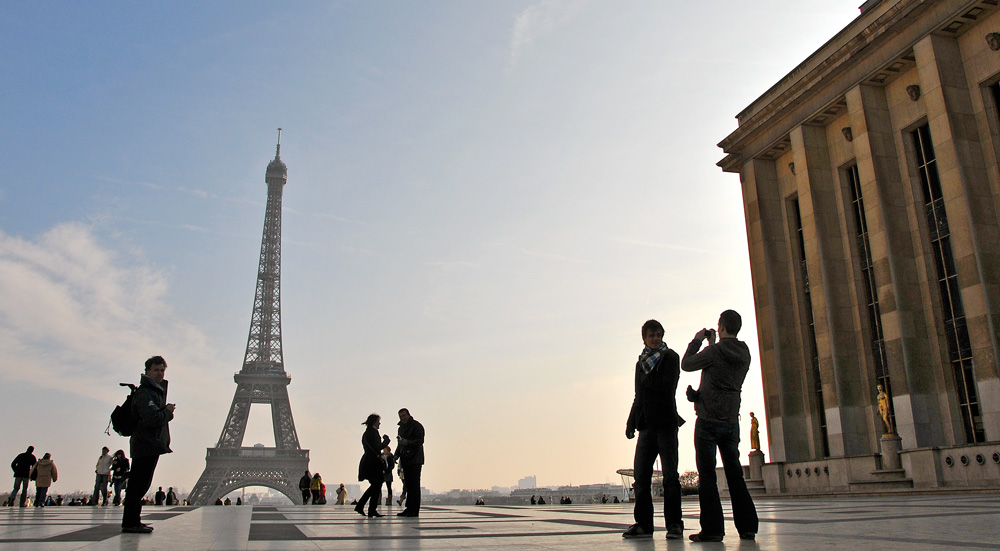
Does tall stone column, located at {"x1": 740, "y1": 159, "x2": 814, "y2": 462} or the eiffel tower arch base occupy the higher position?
tall stone column, located at {"x1": 740, "y1": 159, "x2": 814, "y2": 462}

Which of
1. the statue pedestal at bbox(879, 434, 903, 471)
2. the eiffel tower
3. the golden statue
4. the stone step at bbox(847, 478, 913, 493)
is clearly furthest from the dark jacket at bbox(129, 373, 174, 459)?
the eiffel tower

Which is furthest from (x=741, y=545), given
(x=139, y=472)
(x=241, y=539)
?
(x=139, y=472)

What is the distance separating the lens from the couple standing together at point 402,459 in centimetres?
1214

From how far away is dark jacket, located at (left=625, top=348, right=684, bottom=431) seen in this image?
6840 millimetres

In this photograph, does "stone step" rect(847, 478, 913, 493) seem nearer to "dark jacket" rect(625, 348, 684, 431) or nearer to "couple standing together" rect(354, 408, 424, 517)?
"couple standing together" rect(354, 408, 424, 517)

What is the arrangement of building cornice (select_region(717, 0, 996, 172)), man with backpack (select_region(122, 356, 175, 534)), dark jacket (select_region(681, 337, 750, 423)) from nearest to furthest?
1. dark jacket (select_region(681, 337, 750, 423))
2. man with backpack (select_region(122, 356, 175, 534))
3. building cornice (select_region(717, 0, 996, 172))

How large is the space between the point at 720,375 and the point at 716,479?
97cm

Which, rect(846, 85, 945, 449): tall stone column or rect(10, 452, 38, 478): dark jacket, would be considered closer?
rect(10, 452, 38, 478): dark jacket

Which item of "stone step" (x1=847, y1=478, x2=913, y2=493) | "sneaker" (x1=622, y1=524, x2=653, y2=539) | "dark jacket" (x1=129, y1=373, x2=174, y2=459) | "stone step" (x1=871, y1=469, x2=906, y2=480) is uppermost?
"dark jacket" (x1=129, y1=373, x2=174, y2=459)

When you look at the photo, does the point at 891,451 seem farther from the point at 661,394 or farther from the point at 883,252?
the point at 661,394

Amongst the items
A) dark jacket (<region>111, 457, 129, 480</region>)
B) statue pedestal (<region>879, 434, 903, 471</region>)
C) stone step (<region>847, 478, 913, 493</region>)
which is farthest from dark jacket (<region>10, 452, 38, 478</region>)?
statue pedestal (<region>879, 434, 903, 471</region>)

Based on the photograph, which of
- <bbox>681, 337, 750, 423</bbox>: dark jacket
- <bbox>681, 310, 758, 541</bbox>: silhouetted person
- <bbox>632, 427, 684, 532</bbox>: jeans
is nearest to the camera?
<bbox>681, 310, 758, 541</bbox>: silhouetted person

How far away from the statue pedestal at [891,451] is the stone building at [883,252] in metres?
0.09

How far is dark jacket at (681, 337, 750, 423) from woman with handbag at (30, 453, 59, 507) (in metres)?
24.4
